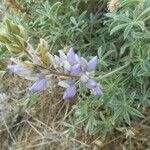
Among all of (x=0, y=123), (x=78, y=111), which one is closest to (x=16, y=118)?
(x=0, y=123)

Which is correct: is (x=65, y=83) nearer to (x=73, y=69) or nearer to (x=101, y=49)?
(x=73, y=69)

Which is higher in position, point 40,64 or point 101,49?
point 40,64

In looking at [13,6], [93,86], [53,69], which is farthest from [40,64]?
[13,6]

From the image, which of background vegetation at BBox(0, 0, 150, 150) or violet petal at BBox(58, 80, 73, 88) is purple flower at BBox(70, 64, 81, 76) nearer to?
violet petal at BBox(58, 80, 73, 88)

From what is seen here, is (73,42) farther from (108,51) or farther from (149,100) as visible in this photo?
(149,100)

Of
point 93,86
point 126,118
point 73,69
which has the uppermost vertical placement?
point 73,69

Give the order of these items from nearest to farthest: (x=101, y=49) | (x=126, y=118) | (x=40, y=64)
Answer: (x=40, y=64), (x=126, y=118), (x=101, y=49)

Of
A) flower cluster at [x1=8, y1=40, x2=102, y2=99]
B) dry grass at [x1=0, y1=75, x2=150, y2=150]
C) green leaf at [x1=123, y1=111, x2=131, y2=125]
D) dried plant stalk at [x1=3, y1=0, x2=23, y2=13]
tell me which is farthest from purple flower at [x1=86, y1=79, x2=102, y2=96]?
dried plant stalk at [x1=3, y1=0, x2=23, y2=13]
